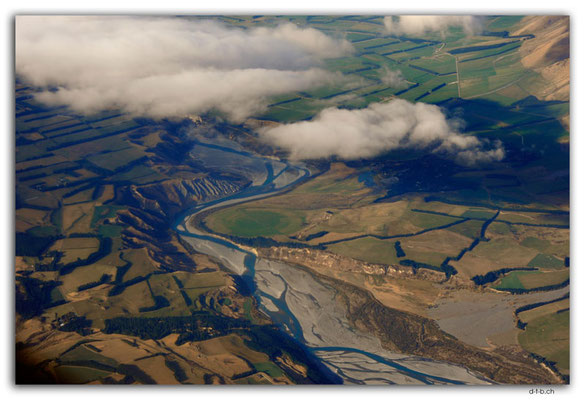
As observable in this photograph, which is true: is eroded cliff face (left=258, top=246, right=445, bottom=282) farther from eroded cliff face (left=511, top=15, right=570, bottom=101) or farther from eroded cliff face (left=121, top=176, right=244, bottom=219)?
eroded cliff face (left=511, top=15, right=570, bottom=101)

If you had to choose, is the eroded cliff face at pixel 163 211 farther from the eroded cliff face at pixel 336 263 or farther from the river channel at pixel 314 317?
the eroded cliff face at pixel 336 263

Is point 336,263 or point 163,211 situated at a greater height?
point 163,211

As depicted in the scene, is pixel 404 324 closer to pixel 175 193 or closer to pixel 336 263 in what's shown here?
pixel 336 263

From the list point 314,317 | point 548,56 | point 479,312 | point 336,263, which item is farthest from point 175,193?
point 548,56

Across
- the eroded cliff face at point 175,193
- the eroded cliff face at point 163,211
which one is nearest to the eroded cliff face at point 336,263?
the eroded cliff face at point 163,211

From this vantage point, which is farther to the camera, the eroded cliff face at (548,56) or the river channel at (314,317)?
the eroded cliff face at (548,56)

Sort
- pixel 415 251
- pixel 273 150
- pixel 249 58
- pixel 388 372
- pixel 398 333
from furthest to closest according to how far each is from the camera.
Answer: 1. pixel 273 150
2. pixel 249 58
3. pixel 415 251
4. pixel 398 333
5. pixel 388 372

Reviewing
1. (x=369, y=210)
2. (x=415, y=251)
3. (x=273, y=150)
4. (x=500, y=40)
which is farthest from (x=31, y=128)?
(x=500, y=40)

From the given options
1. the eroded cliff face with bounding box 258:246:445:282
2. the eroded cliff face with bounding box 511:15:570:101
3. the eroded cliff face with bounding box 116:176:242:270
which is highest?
the eroded cliff face with bounding box 511:15:570:101

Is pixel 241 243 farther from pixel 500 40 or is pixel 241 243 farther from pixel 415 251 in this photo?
pixel 500 40

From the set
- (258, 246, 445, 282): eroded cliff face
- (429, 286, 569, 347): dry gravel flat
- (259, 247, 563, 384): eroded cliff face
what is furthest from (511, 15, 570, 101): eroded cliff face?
(259, 247, 563, 384): eroded cliff face

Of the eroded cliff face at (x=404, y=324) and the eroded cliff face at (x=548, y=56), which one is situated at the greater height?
the eroded cliff face at (x=548, y=56)
